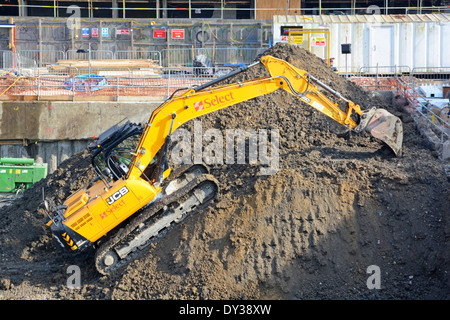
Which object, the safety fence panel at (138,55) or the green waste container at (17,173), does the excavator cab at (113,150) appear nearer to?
the green waste container at (17,173)

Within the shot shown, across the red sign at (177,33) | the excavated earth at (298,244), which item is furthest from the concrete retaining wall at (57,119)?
the red sign at (177,33)

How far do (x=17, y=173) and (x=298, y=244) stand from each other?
35.9 ft

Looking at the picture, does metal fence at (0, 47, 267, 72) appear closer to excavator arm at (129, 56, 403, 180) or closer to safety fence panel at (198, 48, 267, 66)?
safety fence panel at (198, 48, 267, 66)

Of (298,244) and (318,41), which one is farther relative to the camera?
(318,41)

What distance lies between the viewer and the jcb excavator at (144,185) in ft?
34.4

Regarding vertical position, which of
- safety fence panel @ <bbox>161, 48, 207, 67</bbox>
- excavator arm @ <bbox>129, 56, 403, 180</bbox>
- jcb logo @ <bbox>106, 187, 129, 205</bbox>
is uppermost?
safety fence panel @ <bbox>161, 48, 207, 67</bbox>

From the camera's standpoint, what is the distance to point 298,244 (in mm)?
9938

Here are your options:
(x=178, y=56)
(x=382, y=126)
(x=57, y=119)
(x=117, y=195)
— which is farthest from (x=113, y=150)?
(x=178, y=56)

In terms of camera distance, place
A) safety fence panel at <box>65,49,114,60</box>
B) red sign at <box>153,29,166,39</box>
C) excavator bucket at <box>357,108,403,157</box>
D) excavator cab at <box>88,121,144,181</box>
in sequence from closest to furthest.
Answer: excavator cab at <box>88,121,144,181</box> < excavator bucket at <box>357,108,403,157</box> < safety fence panel at <box>65,49,114,60</box> < red sign at <box>153,29,166,39</box>

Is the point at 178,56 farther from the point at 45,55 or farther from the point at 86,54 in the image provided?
the point at 45,55

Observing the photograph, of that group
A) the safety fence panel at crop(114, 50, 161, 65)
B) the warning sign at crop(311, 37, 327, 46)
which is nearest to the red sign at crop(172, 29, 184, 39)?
the safety fence panel at crop(114, 50, 161, 65)

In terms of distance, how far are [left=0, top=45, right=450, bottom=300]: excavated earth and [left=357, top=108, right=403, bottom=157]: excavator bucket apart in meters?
0.38

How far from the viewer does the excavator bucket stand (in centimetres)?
1166

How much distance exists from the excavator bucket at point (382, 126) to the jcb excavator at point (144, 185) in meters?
0.56
